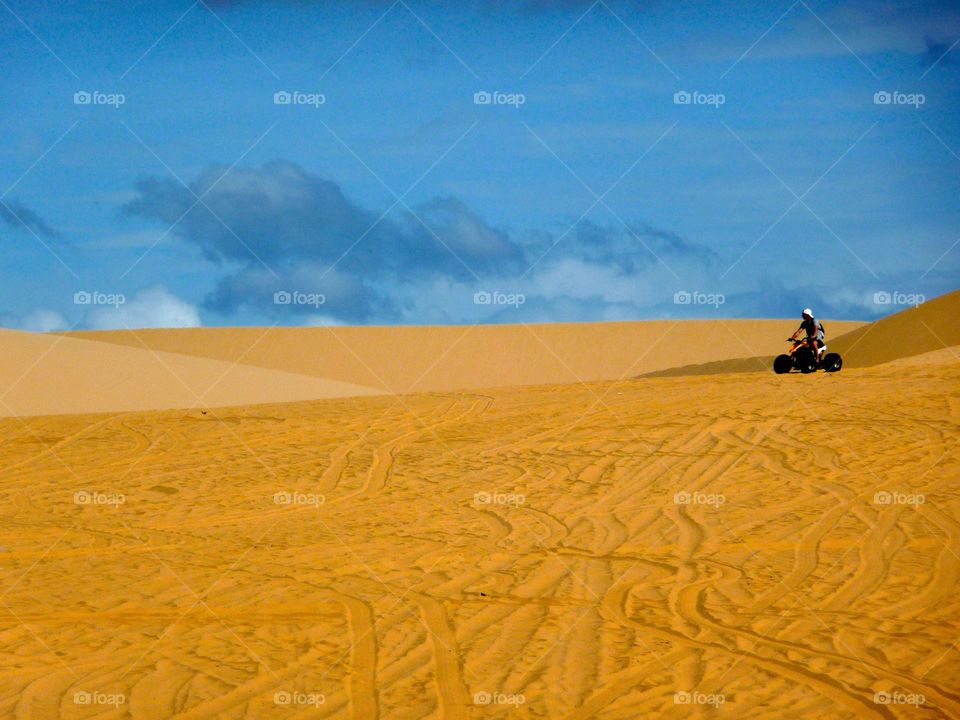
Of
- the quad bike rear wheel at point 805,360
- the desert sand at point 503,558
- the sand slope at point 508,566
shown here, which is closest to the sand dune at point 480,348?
the quad bike rear wheel at point 805,360

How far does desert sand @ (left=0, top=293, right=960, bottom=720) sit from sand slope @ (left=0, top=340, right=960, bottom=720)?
4 centimetres

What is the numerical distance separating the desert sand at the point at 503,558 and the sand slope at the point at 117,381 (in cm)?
767

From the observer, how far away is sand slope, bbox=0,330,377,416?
94.4 ft

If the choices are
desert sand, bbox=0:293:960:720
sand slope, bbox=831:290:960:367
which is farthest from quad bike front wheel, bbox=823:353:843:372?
sand slope, bbox=831:290:960:367

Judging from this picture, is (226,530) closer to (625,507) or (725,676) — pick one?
(625,507)

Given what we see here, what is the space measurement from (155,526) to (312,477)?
310 cm

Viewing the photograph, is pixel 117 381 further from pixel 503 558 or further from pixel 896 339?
pixel 896 339

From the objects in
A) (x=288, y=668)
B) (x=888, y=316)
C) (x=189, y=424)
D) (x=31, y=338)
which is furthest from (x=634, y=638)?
(x=888, y=316)

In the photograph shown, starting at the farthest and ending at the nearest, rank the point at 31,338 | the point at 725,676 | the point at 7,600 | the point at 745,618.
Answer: the point at 31,338 < the point at 7,600 < the point at 745,618 < the point at 725,676

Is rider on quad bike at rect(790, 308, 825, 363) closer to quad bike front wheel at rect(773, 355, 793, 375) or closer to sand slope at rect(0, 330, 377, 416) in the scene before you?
quad bike front wheel at rect(773, 355, 793, 375)

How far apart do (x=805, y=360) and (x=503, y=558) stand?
17.2 m

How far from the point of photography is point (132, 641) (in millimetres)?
7664

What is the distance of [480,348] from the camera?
61812 mm

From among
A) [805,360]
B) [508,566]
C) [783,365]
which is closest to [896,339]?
[783,365]
